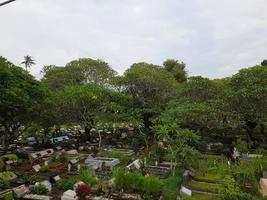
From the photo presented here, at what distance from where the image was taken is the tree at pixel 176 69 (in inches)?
2295

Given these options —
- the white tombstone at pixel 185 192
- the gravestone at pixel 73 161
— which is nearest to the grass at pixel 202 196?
the white tombstone at pixel 185 192

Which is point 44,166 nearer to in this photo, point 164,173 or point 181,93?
point 164,173

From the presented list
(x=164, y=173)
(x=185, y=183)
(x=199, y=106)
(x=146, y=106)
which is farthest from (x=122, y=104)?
(x=185, y=183)

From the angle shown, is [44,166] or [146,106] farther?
[146,106]

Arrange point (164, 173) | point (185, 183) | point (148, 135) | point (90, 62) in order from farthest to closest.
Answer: point (90, 62), point (148, 135), point (164, 173), point (185, 183)

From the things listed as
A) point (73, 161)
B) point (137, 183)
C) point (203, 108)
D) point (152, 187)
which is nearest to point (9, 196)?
point (137, 183)

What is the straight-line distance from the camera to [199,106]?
91.6 ft

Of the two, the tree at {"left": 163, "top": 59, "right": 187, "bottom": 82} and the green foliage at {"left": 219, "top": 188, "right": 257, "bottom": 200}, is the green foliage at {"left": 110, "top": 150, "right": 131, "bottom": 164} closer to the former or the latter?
the green foliage at {"left": 219, "top": 188, "right": 257, "bottom": 200}

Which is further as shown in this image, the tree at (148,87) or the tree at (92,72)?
the tree at (92,72)

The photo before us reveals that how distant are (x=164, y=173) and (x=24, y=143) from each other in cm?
2135

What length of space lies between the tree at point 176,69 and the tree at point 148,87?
19147 mm

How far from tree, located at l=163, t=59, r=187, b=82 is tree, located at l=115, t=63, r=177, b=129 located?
19147 millimetres

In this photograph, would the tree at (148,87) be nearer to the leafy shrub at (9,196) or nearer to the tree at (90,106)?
the tree at (90,106)

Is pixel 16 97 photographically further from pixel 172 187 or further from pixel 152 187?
pixel 172 187
